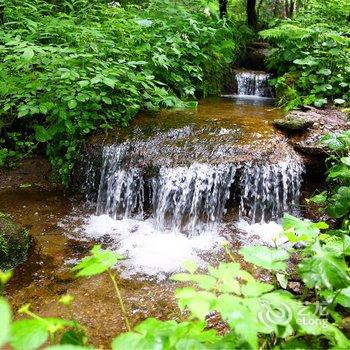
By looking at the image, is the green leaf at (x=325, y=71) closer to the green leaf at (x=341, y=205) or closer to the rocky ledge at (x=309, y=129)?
the rocky ledge at (x=309, y=129)

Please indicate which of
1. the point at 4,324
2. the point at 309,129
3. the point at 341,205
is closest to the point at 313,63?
the point at 309,129

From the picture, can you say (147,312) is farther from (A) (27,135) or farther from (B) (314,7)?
(B) (314,7)

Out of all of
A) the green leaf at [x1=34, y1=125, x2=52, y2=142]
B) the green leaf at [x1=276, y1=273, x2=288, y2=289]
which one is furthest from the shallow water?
the green leaf at [x1=276, y1=273, x2=288, y2=289]

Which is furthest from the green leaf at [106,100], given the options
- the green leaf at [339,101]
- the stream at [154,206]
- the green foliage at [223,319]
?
the green foliage at [223,319]

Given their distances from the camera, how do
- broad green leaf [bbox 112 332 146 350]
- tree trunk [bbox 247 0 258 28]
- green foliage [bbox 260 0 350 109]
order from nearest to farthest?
1. broad green leaf [bbox 112 332 146 350]
2. green foliage [bbox 260 0 350 109]
3. tree trunk [bbox 247 0 258 28]

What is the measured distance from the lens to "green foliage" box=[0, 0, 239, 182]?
5180 mm

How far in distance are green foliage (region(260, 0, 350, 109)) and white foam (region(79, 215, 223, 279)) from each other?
3.78 metres

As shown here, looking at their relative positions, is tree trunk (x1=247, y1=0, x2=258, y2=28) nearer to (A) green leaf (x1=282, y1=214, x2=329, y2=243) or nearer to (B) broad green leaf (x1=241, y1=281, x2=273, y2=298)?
(A) green leaf (x1=282, y1=214, x2=329, y2=243)

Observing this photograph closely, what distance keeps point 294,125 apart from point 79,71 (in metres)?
3.17

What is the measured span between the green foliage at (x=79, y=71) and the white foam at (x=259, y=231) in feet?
8.07

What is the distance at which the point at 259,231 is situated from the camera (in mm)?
4543

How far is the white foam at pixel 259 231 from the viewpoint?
4312mm

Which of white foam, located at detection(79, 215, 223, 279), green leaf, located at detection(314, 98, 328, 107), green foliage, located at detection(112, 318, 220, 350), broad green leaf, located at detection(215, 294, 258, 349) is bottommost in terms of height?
white foam, located at detection(79, 215, 223, 279)

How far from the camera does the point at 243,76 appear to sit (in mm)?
9680
